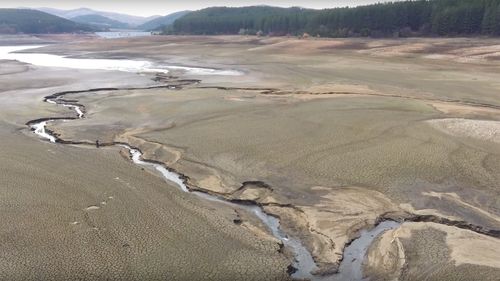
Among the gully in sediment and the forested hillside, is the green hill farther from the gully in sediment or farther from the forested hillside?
the gully in sediment

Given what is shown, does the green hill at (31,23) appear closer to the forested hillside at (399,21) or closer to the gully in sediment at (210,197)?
the forested hillside at (399,21)

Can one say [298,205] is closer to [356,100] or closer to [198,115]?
[198,115]

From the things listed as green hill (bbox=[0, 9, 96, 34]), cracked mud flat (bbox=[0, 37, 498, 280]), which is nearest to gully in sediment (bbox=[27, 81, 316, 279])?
cracked mud flat (bbox=[0, 37, 498, 280])

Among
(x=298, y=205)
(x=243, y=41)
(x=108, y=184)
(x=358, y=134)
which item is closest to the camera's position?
(x=298, y=205)

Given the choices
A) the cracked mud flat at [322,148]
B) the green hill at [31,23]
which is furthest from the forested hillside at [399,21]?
the green hill at [31,23]

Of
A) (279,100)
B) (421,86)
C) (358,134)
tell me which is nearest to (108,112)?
(279,100)
